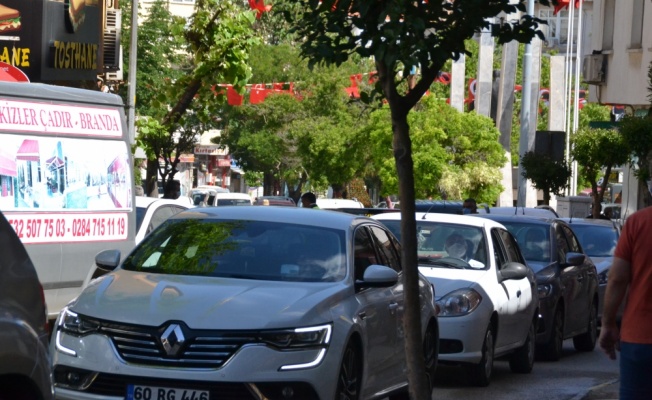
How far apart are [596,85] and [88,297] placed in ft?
86.5

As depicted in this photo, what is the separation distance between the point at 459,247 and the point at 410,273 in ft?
18.3

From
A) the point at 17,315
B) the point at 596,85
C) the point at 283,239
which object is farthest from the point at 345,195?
the point at 17,315

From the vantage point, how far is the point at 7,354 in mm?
4949

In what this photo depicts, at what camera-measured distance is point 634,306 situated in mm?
6828

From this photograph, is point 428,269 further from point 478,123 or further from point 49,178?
point 478,123

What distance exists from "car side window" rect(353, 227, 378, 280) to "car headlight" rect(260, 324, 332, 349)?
1.07 metres

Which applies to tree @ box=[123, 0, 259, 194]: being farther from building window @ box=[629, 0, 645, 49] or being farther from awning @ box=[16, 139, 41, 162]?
building window @ box=[629, 0, 645, 49]

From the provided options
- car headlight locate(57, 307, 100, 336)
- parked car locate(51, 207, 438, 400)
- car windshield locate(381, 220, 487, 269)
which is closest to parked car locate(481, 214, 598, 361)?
car windshield locate(381, 220, 487, 269)

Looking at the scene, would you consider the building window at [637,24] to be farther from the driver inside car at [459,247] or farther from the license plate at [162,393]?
the license plate at [162,393]

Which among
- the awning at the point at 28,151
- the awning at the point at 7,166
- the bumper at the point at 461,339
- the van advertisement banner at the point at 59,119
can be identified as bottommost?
the bumper at the point at 461,339

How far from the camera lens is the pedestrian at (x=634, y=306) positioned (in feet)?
21.7

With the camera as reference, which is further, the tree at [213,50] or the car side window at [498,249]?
the tree at [213,50]

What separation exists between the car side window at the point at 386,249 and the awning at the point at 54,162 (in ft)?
15.8

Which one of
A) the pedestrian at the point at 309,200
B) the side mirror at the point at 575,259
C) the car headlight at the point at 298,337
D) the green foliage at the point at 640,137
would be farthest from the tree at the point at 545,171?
the car headlight at the point at 298,337
